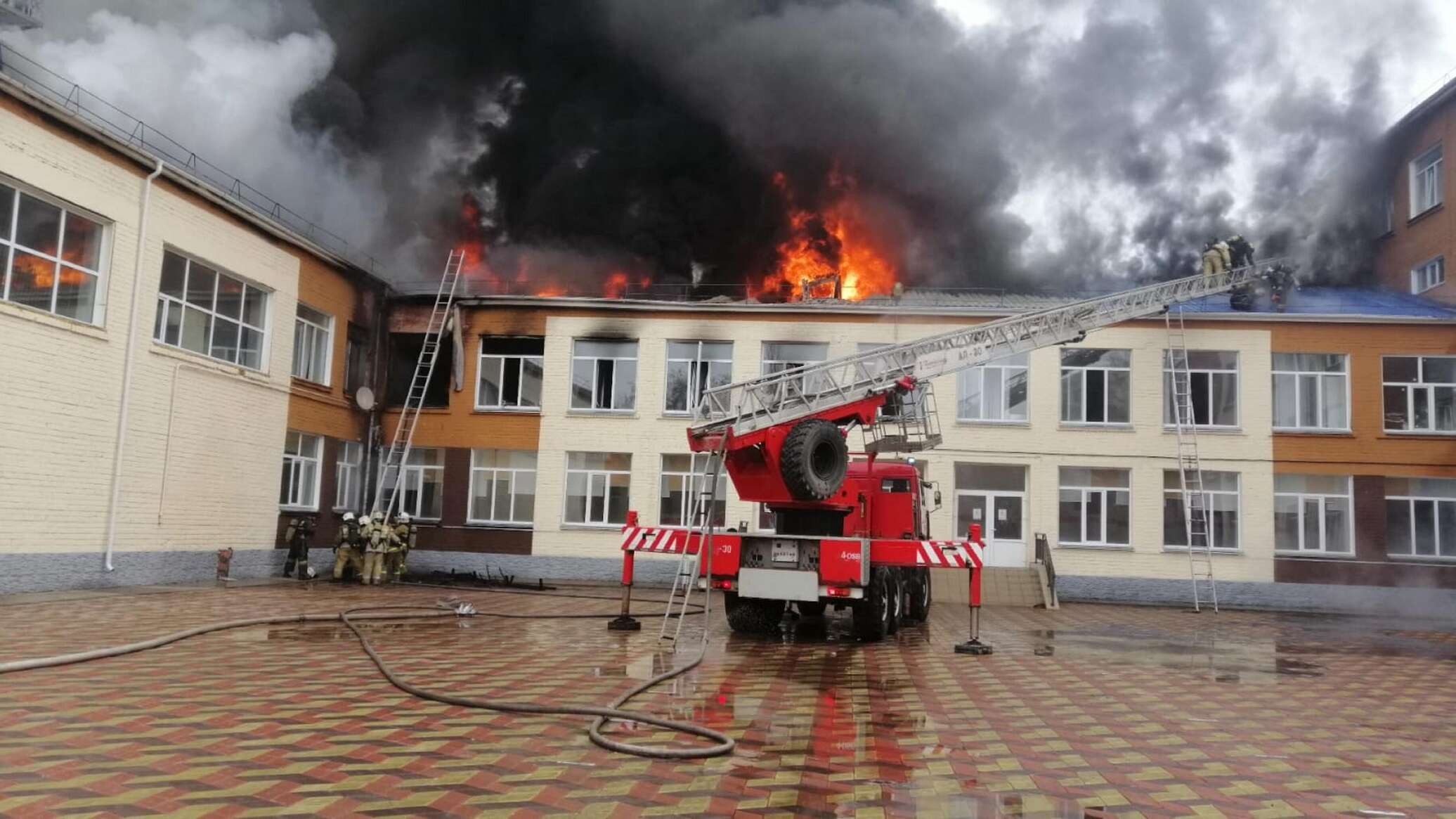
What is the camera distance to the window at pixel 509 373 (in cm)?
2473

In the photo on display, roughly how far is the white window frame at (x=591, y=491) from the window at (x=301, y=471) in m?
5.74

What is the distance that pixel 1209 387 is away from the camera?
23188 millimetres

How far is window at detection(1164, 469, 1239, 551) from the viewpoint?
22.6 metres

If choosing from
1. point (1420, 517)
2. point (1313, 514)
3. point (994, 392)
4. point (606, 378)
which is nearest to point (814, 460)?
point (994, 392)

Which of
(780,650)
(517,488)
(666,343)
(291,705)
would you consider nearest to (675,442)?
(666,343)

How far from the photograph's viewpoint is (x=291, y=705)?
697 centimetres

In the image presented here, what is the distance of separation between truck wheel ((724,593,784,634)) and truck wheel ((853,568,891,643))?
1.10 metres

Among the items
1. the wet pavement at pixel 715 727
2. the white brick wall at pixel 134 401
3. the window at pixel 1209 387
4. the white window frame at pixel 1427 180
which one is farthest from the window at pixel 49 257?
the white window frame at pixel 1427 180

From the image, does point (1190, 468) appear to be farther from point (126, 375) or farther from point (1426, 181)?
point (126, 375)

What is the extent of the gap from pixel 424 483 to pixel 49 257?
1108 centimetres

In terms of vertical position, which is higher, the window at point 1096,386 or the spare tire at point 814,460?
the window at point 1096,386

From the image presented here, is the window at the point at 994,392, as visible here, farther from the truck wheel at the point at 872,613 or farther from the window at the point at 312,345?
the window at the point at 312,345

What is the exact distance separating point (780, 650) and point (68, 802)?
802 cm

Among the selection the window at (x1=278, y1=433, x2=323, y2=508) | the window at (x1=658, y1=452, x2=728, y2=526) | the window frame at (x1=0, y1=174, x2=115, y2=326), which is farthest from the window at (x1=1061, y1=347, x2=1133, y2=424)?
the window frame at (x1=0, y1=174, x2=115, y2=326)
